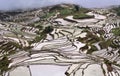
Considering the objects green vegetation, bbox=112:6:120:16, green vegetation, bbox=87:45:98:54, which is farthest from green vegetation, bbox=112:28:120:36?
green vegetation, bbox=112:6:120:16

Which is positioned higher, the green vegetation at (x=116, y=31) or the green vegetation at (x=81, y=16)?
the green vegetation at (x=116, y=31)

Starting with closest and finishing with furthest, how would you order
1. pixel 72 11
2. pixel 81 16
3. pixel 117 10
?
pixel 81 16 < pixel 72 11 < pixel 117 10

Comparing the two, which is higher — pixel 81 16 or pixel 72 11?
pixel 81 16

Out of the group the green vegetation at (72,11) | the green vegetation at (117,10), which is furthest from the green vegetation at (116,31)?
the green vegetation at (117,10)

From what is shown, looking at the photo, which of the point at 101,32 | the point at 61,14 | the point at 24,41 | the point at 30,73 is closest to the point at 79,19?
the point at 61,14

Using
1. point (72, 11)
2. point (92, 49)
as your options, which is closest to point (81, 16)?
point (72, 11)

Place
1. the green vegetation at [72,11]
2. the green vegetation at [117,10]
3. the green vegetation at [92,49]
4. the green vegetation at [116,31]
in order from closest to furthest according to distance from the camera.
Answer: the green vegetation at [92,49] < the green vegetation at [116,31] < the green vegetation at [72,11] < the green vegetation at [117,10]

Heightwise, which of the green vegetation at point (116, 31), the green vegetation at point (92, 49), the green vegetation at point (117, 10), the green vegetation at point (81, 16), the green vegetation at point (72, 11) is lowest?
the green vegetation at point (117, 10)

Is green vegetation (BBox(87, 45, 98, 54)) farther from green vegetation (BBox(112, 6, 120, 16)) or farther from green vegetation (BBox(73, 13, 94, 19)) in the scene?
green vegetation (BBox(112, 6, 120, 16))

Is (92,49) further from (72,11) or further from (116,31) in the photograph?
(72,11)

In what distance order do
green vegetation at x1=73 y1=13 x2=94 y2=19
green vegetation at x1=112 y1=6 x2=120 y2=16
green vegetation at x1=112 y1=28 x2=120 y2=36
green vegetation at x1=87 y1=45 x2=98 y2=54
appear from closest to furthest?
1. green vegetation at x1=87 y1=45 x2=98 y2=54
2. green vegetation at x1=112 y1=28 x2=120 y2=36
3. green vegetation at x1=73 y1=13 x2=94 y2=19
4. green vegetation at x1=112 y1=6 x2=120 y2=16

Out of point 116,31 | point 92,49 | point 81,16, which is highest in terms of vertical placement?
point 92,49

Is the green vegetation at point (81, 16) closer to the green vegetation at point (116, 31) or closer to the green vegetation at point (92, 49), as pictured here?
the green vegetation at point (116, 31)
